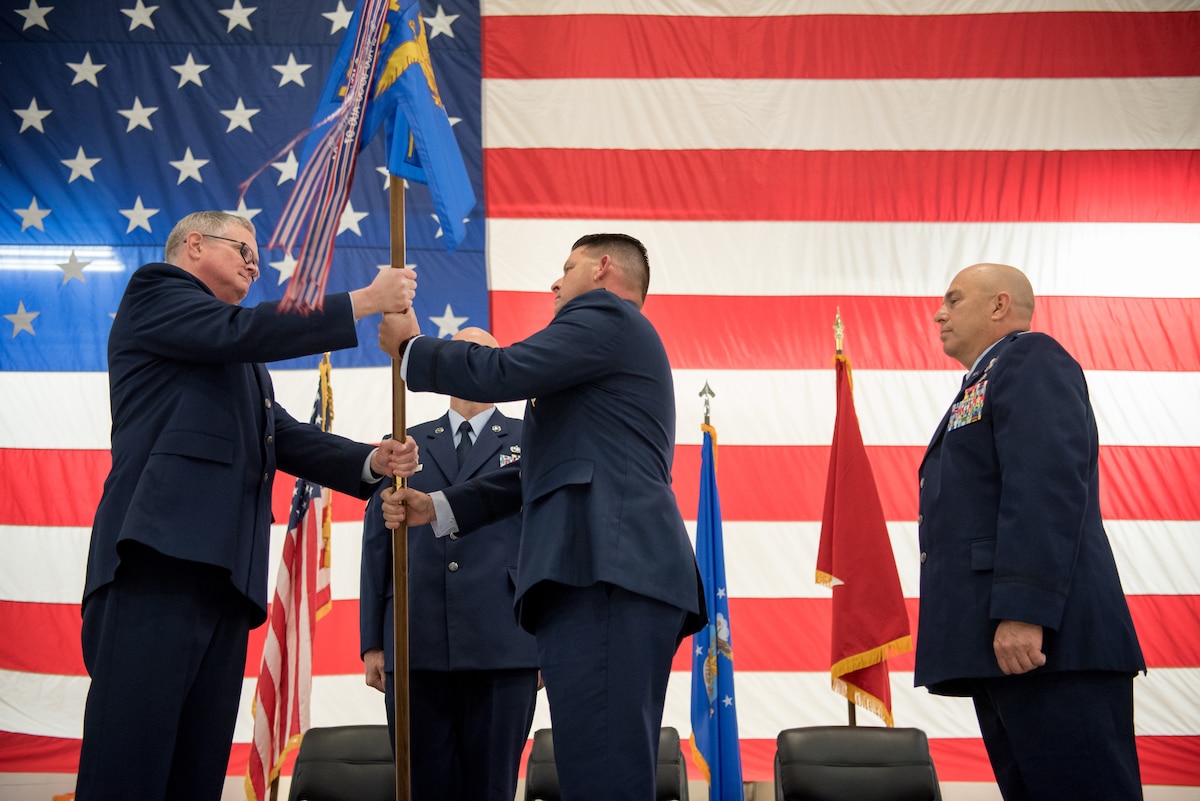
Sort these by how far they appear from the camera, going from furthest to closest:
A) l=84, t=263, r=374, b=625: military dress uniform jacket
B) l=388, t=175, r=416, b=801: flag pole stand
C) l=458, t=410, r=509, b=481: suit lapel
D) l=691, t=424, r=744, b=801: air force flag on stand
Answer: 1. l=691, t=424, r=744, b=801: air force flag on stand
2. l=458, t=410, r=509, b=481: suit lapel
3. l=388, t=175, r=416, b=801: flag pole stand
4. l=84, t=263, r=374, b=625: military dress uniform jacket

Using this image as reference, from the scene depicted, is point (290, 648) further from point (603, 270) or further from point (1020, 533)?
point (1020, 533)

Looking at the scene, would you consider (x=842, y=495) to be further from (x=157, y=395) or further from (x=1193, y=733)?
(x=157, y=395)

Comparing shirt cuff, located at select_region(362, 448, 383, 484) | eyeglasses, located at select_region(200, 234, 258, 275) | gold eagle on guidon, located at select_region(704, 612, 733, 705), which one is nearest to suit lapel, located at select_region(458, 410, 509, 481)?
shirt cuff, located at select_region(362, 448, 383, 484)

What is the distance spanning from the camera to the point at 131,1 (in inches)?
197

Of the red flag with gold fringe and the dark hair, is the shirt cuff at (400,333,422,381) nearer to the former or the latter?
the dark hair

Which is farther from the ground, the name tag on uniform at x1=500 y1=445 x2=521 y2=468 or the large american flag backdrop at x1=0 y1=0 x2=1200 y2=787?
the large american flag backdrop at x1=0 y1=0 x2=1200 y2=787

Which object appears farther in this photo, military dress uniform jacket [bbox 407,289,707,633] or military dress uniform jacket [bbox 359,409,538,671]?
military dress uniform jacket [bbox 359,409,538,671]

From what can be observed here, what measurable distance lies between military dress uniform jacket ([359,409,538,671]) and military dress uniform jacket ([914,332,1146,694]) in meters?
1.15

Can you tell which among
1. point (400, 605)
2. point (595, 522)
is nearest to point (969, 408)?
point (595, 522)

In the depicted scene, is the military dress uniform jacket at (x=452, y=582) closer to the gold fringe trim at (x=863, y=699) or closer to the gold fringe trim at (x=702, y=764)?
the gold fringe trim at (x=702, y=764)

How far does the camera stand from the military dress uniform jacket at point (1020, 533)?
7.14ft

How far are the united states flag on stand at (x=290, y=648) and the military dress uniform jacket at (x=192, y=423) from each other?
3.49 feet

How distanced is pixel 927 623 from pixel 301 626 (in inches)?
85.4

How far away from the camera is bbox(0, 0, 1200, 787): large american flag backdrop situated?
4.55m
